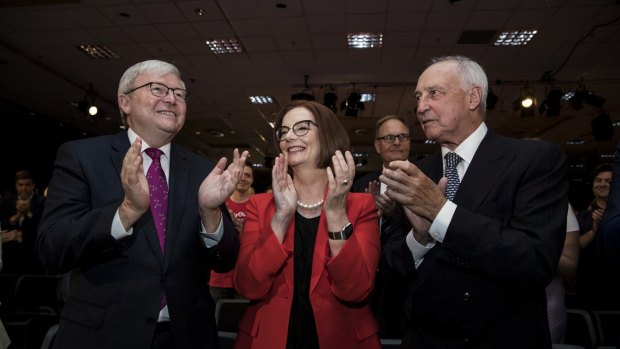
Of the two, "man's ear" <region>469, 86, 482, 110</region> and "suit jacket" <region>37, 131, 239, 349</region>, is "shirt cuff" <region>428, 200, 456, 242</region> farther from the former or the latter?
"suit jacket" <region>37, 131, 239, 349</region>

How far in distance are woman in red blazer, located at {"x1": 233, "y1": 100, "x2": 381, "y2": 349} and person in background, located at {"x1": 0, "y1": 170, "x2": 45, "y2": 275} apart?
12.1ft

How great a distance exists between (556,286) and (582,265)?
1362 mm

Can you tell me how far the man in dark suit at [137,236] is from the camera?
134 centimetres

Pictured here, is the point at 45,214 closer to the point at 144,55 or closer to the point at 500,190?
the point at 500,190

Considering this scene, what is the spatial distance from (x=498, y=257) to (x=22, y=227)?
209 inches

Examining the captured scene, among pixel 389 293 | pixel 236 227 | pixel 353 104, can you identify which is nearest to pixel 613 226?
pixel 389 293

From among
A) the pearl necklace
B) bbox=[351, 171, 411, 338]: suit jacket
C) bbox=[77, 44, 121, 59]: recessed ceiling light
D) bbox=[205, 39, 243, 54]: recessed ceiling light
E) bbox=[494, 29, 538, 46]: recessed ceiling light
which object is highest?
bbox=[494, 29, 538, 46]: recessed ceiling light

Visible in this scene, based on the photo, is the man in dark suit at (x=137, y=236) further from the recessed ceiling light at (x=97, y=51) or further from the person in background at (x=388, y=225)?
the recessed ceiling light at (x=97, y=51)

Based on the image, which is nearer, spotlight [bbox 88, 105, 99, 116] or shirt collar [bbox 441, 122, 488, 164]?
shirt collar [bbox 441, 122, 488, 164]

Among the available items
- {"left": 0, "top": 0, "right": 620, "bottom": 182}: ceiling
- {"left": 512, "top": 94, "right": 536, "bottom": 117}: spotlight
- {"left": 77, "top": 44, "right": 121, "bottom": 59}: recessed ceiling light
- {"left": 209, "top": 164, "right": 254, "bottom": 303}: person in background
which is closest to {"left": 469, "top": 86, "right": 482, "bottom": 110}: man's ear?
{"left": 209, "top": 164, "right": 254, "bottom": 303}: person in background

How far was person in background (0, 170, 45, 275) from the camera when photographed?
Answer: 438 centimetres

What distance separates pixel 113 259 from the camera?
1426 millimetres

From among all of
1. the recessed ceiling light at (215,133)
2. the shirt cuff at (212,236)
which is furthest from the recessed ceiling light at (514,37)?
the recessed ceiling light at (215,133)

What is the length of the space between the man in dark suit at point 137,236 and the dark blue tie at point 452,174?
2.49ft
